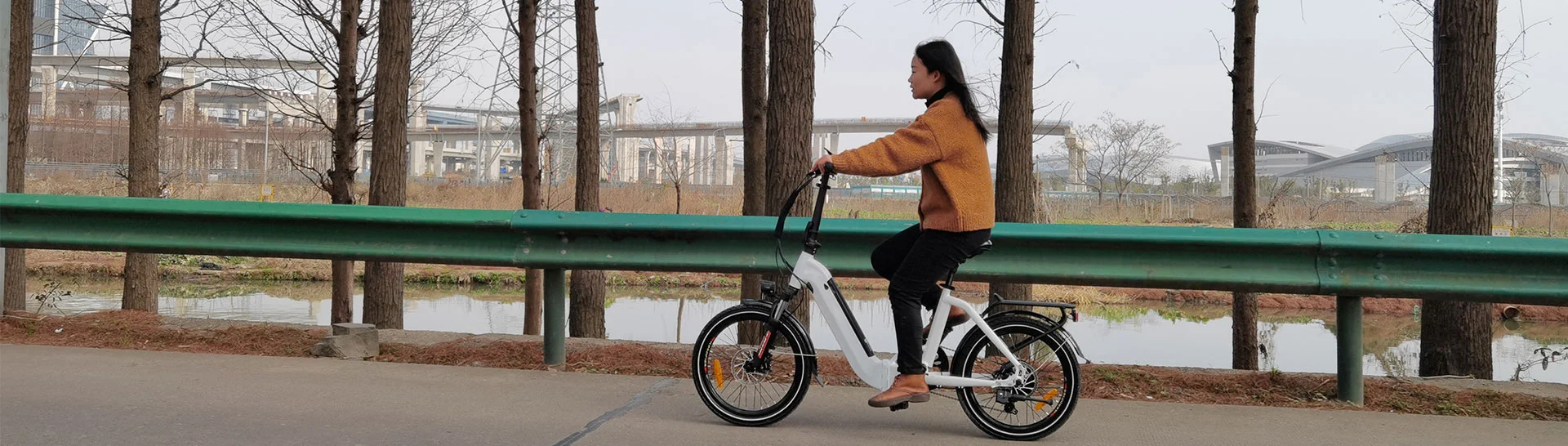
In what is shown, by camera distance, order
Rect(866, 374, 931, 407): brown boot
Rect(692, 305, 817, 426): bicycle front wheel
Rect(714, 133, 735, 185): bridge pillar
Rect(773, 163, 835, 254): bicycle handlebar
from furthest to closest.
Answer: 1. Rect(714, 133, 735, 185): bridge pillar
2. Rect(692, 305, 817, 426): bicycle front wheel
3. Rect(866, 374, 931, 407): brown boot
4. Rect(773, 163, 835, 254): bicycle handlebar

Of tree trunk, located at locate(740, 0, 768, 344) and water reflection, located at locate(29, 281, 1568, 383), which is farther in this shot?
water reflection, located at locate(29, 281, 1568, 383)

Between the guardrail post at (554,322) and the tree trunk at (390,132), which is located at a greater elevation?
the tree trunk at (390,132)

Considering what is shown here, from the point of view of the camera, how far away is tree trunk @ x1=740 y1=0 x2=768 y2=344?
13016mm

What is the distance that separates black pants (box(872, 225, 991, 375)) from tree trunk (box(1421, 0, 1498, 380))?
17.3 ft

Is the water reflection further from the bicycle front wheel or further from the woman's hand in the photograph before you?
the woman's hand

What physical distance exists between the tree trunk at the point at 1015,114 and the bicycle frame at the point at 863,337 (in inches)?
236

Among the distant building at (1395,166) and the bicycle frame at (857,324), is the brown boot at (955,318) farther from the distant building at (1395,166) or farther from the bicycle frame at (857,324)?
the distant building at (1395,166)

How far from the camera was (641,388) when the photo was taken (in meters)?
5.95

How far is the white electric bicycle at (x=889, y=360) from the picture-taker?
5.05m

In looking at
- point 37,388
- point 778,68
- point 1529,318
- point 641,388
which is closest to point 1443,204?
point 778,68

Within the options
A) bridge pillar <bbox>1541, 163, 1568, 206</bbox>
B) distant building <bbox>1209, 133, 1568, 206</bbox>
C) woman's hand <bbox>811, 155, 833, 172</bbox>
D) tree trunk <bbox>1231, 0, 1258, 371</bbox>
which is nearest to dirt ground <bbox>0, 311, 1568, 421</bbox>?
woman's hand <bbox>811, 155, 833, 172</bbox>

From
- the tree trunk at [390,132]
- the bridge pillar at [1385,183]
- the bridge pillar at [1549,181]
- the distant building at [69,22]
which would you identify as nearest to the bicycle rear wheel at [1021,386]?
the tree trunk at [390,132]

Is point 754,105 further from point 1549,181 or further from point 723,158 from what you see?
point 723,158

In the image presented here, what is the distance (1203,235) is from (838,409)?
6.66ft
